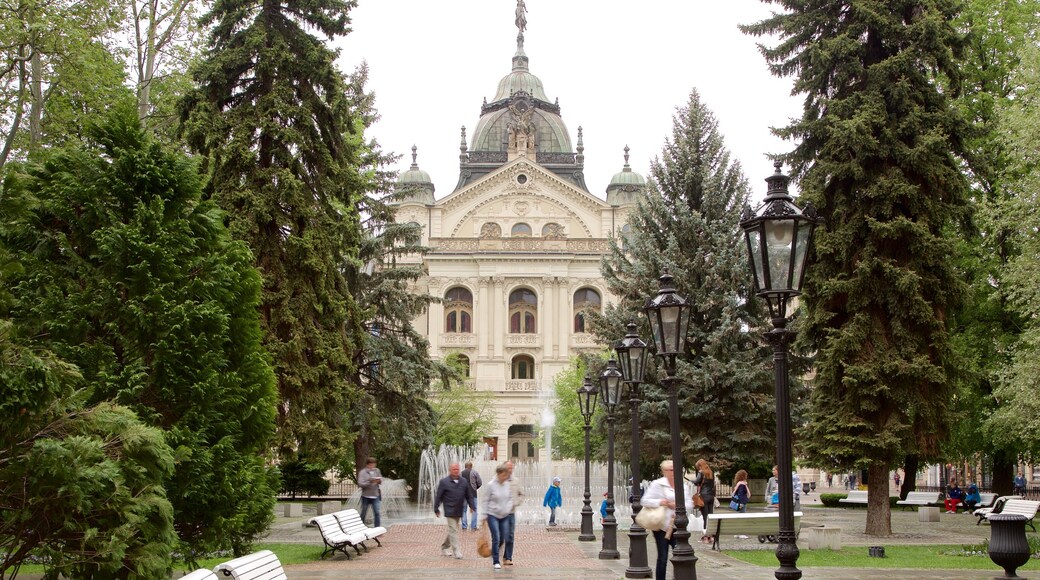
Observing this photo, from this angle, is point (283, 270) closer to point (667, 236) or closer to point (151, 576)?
point (151, 576)

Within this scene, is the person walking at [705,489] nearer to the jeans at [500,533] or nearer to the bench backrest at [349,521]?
the jeans at [500,533]

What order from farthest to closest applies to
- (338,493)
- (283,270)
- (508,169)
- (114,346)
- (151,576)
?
(508,169) < (338,493) < (283,270) < (114,346) < (151,576)

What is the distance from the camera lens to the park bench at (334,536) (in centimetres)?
1628

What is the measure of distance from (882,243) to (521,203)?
4589 centimetres

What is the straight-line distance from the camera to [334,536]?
16.5 m

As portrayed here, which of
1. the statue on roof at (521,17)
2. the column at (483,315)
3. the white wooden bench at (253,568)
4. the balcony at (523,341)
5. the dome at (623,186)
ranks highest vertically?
the statue on roof at (521,17)

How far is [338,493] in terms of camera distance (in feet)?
147

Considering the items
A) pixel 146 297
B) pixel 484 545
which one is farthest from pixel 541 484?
pixel 146 297

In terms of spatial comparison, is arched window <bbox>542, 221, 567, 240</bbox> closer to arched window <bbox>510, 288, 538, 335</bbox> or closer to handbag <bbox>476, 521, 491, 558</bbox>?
arched window <bbox>510, 288, 538, 335</bbox>

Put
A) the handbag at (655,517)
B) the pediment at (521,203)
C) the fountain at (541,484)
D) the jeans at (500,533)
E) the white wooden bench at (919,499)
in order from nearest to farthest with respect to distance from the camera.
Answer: the handbag at (655,517)
the jeans at (500,533)
the fountain at (541,484)
the white wooden bench at (919,499)
the pediment at (521,203)

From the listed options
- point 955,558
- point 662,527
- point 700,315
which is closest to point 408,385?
point 700,315

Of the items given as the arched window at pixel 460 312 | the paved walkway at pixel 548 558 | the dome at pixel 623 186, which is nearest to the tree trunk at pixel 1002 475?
the paved walkway at pixel 548 558

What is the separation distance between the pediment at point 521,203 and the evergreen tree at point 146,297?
54.5m

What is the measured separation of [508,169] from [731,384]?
39.9 meters
